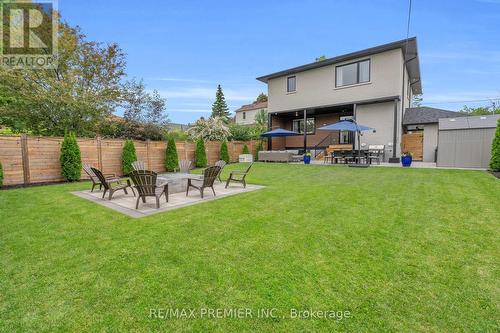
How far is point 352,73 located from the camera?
1720cm

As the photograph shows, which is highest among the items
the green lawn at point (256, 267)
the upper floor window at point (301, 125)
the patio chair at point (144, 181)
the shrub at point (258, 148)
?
the upper floor window at point (301, 125)

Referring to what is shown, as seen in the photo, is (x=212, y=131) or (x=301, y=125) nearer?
(x=212, y=131)

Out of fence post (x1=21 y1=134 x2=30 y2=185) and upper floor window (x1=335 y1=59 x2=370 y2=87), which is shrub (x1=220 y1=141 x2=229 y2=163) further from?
fence post (x1=21 y1=134 x2=30 y2=185)

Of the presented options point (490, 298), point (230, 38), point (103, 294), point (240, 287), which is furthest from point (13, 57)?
point (490, 298)

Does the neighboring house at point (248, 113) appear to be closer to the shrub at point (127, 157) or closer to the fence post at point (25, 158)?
the shrub at point (127, 157)

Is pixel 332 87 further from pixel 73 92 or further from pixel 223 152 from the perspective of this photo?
pixel 73 92

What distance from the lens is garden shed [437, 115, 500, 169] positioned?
38.1ft

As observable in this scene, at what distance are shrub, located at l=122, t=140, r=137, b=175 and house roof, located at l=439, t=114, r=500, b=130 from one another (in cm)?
1551

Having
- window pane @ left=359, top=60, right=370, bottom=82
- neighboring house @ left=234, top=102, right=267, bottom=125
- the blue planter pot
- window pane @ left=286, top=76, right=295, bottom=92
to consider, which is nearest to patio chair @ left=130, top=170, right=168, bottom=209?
the blue planter pot

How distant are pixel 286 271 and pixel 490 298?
6.54ft

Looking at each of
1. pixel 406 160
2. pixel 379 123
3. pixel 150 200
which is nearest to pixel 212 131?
pixel 379 123

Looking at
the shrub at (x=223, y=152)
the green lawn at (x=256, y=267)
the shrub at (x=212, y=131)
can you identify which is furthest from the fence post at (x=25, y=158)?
the shrub at (x=212, y=131)

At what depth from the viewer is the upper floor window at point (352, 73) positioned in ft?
54.3

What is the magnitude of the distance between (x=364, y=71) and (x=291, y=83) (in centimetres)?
574
